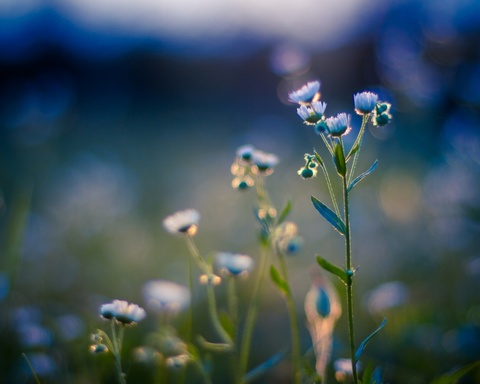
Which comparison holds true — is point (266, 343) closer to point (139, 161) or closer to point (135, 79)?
point (139, 161)

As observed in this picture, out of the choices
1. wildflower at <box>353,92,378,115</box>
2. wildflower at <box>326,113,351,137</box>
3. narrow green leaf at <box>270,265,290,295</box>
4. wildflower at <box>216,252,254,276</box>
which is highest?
wildflower at <box>353,92,378,115</box>

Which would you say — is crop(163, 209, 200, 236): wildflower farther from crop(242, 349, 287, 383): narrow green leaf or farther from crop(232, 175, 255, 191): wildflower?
crop(242, 349, 287, 383): narrow green leaf

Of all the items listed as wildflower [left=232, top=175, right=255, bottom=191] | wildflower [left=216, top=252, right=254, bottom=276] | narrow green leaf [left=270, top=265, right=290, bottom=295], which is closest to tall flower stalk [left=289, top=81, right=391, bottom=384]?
narrow green leaf [left=270, top=265, right=290, bottom=295]

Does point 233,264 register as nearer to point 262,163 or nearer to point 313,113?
point 262,163

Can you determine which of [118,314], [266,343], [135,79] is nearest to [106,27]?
[135,79]

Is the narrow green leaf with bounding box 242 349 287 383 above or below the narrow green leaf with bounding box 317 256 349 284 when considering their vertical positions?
below

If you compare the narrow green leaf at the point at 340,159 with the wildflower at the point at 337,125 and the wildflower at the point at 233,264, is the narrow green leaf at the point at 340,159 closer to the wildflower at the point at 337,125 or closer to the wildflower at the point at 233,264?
the wildflower at the point at 337,125

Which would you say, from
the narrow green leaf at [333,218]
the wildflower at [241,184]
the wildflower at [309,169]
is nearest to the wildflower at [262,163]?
the wildflower at [241,184]
